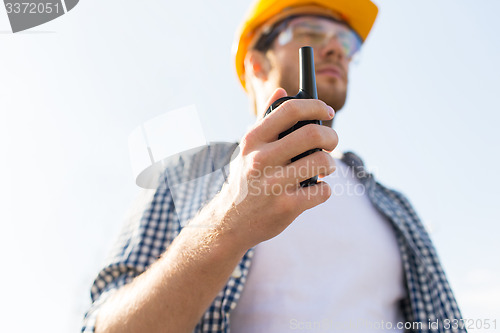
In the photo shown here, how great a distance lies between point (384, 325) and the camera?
1578 millimetres

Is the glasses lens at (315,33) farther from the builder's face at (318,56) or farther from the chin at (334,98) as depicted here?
the chin at (334,98)

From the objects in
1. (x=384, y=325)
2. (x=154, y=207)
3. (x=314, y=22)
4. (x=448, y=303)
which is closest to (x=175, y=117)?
(x=154, y=207)

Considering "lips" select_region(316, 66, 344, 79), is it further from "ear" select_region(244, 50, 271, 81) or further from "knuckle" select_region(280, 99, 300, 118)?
"knuckle" select_region(280, 99, 300, 118)

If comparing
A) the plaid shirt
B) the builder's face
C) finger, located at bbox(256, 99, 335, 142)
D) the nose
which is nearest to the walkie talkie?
finger, located at bbox(256, 99, 335, 142)

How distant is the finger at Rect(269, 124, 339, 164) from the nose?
1751 mm

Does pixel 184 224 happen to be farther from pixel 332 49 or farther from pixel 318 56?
pixel 332 49

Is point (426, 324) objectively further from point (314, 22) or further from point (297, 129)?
point (314, 22)

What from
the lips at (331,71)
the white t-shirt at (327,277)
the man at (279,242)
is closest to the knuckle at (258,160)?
the man at (279,242)

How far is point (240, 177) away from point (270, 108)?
0.64 feet

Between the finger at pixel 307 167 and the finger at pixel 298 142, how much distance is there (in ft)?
0.07

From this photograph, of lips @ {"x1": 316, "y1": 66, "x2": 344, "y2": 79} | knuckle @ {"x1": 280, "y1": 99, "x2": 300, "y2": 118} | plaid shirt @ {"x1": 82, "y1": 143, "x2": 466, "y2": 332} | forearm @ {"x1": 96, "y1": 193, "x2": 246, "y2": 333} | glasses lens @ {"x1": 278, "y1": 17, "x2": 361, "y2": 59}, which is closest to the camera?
knuckle @ {"x1": 280, "y1": 99, "x2": 300, "y2": 118}

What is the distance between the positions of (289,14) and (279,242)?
1782 mm

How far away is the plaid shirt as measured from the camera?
1.38 meters

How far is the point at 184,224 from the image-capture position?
1.50m
